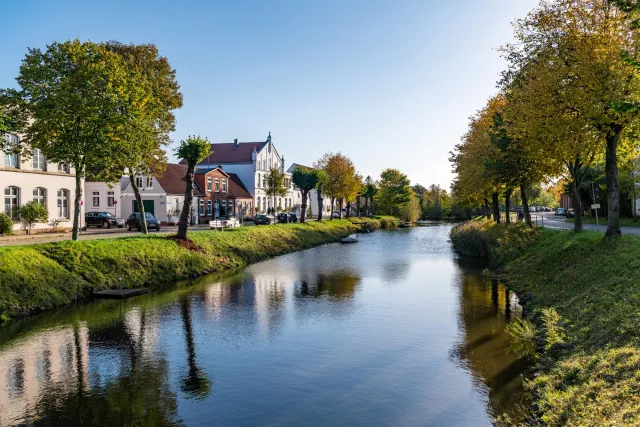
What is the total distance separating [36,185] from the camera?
38.1m

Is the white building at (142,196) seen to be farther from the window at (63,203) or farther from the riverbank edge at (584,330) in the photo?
the riverbank edge at (584,330)

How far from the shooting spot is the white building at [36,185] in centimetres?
3572

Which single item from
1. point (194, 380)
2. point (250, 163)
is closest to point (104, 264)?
point (194, 380)

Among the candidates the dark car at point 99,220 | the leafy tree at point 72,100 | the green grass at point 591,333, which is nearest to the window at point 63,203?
the dark car at point 99,220

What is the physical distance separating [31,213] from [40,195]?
3.37 m

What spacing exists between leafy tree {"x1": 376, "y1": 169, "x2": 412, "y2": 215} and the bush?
7354cm

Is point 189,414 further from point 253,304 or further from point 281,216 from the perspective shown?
point 281,216

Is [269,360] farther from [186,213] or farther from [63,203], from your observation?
[63,203]

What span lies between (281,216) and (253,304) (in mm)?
44177

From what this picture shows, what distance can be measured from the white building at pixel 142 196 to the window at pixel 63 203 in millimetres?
9808

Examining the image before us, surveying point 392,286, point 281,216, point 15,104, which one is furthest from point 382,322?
point 281,216

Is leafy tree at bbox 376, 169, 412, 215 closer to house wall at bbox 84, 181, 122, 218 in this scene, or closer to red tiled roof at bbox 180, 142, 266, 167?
red tiled roof at bbox 180, 142, 266, 167

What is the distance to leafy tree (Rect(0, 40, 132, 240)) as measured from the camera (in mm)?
23938

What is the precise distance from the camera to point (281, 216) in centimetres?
6519
